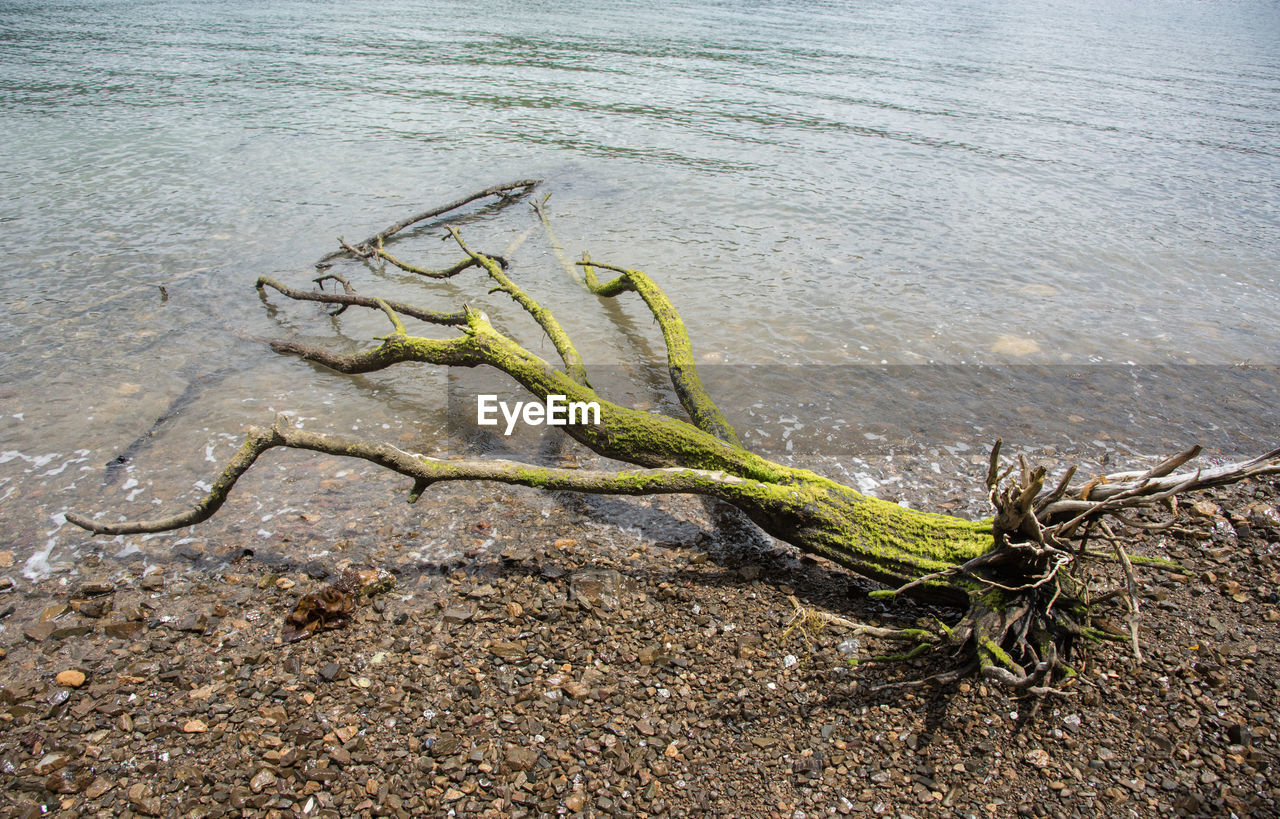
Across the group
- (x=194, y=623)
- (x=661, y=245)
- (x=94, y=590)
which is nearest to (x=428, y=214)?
(x=661, y=245)

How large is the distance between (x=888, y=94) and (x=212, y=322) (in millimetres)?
17055

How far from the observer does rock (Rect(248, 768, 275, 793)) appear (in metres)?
2.85

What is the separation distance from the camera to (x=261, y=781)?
2.87 meters

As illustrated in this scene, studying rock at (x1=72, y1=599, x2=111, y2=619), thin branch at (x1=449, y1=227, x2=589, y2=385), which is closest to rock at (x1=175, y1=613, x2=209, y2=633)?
rock at (x1=72, y1=599, x2=111, y2=619)

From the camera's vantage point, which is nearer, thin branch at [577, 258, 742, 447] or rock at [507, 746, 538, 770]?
rock at [507, 746, 538, 770]

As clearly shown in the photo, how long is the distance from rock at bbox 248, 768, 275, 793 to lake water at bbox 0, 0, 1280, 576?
1.73 metres

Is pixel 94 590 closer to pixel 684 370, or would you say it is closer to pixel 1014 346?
pixel 684 370

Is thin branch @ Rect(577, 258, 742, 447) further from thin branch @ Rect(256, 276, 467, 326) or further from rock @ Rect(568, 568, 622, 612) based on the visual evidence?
thin branch @ Rect(256, 276, 467, 326)

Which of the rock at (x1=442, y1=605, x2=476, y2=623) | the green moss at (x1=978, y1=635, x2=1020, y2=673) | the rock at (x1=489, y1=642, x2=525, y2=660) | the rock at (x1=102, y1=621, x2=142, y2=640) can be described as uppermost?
the green moss at (x1=978, y1=635, x2=1020, y2=673)

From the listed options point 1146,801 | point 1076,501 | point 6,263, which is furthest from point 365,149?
point 1146,801

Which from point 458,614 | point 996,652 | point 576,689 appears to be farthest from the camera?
point 458,614

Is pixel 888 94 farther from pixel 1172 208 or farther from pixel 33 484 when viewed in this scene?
pixel 33 484

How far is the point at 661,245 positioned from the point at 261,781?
756 cm

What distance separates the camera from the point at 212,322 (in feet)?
23.6
